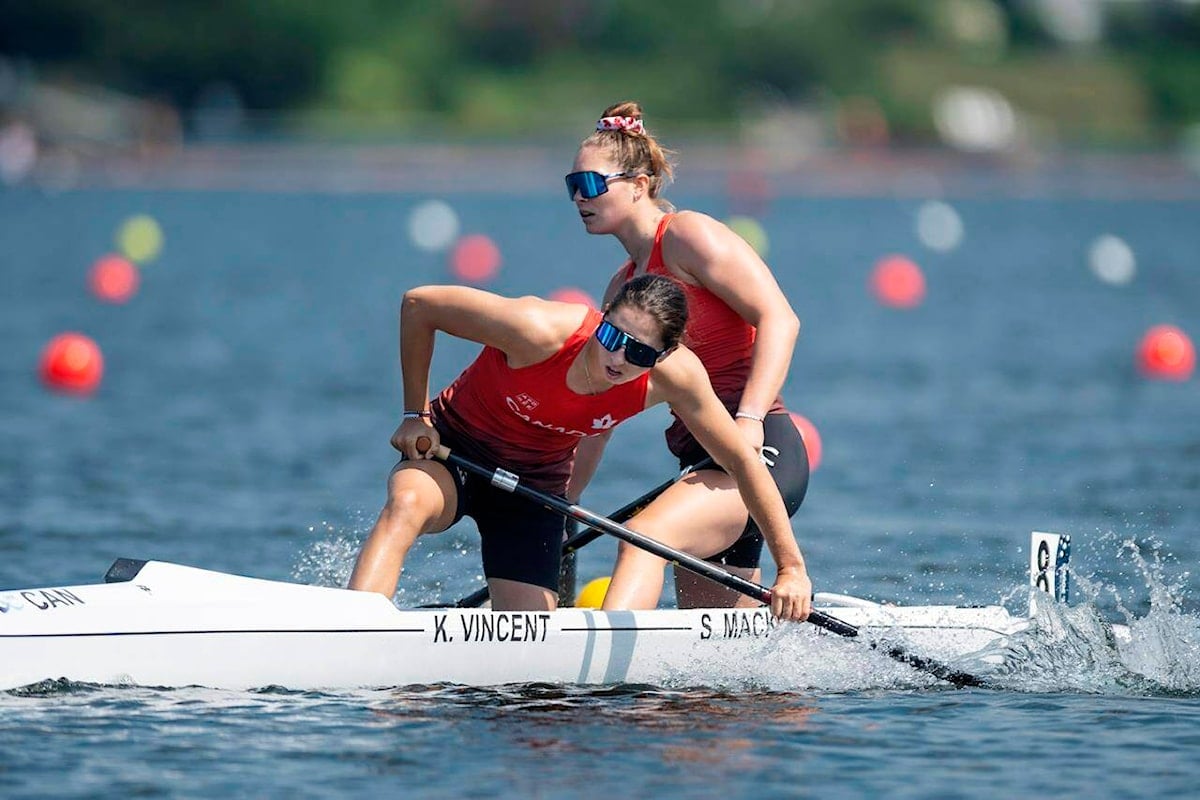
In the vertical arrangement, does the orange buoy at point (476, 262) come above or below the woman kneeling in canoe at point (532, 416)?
above

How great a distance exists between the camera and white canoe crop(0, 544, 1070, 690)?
6.81m

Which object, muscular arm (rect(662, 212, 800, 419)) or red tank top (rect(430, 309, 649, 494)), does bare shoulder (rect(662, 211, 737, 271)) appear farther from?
red tank top (rect(430, 309, 649, 494))

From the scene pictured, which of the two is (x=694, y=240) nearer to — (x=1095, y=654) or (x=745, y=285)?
(x=745, y=285)

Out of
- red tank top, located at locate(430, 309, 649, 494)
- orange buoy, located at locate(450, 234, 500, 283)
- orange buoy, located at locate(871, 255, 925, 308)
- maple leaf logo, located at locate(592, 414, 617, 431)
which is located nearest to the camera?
red tank top, located at locate(430, 309, 649, 494)

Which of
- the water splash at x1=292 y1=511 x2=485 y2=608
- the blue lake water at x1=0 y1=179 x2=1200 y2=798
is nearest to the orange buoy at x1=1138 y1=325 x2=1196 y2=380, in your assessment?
the blue lake water at x1=0 y1=179 x2=1200 y2=798

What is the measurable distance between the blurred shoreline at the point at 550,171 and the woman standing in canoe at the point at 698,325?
49.6 meters

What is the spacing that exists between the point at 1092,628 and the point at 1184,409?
9.12 metres

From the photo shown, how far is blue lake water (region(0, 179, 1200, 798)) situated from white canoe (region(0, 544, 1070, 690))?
0.30 ft

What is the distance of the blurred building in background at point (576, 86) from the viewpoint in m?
64.3

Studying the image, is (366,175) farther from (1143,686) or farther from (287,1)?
(1143,686)

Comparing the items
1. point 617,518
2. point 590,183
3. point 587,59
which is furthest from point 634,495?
point 587,59

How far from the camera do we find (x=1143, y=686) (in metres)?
7.68

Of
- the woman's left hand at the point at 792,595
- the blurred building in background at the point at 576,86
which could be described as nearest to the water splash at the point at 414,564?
the woman's left hand at the point at 792,595

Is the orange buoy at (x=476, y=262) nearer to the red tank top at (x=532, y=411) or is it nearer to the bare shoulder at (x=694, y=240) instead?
the red tank top at (x=532, y=411)
